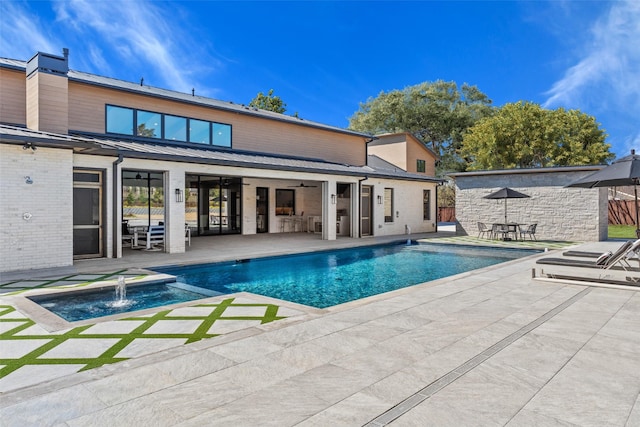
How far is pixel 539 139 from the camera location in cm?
2884

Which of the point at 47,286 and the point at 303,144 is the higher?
the point at 303,144

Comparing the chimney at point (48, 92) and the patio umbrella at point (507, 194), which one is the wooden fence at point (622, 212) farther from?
the chimney at point (48, 92)

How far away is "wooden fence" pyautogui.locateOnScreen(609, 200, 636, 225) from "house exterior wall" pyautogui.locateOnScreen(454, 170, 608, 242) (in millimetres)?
10427

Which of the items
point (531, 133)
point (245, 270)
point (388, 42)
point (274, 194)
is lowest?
point (245, 270)

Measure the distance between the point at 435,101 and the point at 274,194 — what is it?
74.4ft

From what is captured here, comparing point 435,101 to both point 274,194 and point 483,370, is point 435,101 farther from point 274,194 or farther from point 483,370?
point 483,370

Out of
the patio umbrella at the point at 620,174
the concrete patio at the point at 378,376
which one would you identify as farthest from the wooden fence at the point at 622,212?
the concrete patio at the point at 378,376

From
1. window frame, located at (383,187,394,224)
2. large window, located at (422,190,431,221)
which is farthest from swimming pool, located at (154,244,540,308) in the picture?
large window, located at (422,190,431,221)

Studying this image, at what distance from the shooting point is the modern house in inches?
364

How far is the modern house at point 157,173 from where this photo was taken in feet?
30.3

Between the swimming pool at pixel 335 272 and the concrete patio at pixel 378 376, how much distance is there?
100.0 inches

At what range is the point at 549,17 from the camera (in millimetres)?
33281

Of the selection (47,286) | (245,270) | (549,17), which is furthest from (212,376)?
(549,17)

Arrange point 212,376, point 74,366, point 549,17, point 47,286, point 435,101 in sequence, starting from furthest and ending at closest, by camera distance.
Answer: point 435,101, point 549,17, point 47,286, point 74,366, point 212,376
